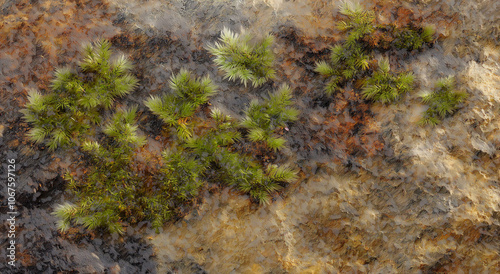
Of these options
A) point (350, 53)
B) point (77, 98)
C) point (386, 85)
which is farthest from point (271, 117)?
point (77, 98)

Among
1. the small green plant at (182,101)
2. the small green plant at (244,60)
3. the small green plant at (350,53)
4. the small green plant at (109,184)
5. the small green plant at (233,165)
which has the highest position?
the small green plant at (350,53)

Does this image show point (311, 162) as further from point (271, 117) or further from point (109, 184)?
point (109, 184)

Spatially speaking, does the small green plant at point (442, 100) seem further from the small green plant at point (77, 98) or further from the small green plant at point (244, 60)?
the small green plant at point (77, 98)

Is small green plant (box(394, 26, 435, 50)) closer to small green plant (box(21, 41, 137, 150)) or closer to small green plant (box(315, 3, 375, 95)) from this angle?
small green plant (box(315, 3, 375, 95))

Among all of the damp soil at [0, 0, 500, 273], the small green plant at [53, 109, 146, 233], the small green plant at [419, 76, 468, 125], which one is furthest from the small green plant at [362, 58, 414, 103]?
the small green plant at [53, 109, 146, 233]

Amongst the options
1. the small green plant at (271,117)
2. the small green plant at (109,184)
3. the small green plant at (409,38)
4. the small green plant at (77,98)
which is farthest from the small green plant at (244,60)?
the small green plant at (409,38)

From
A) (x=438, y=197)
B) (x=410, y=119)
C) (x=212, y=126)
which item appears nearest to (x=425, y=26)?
(x=410, y=119)

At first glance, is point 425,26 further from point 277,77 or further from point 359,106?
point 277,77
